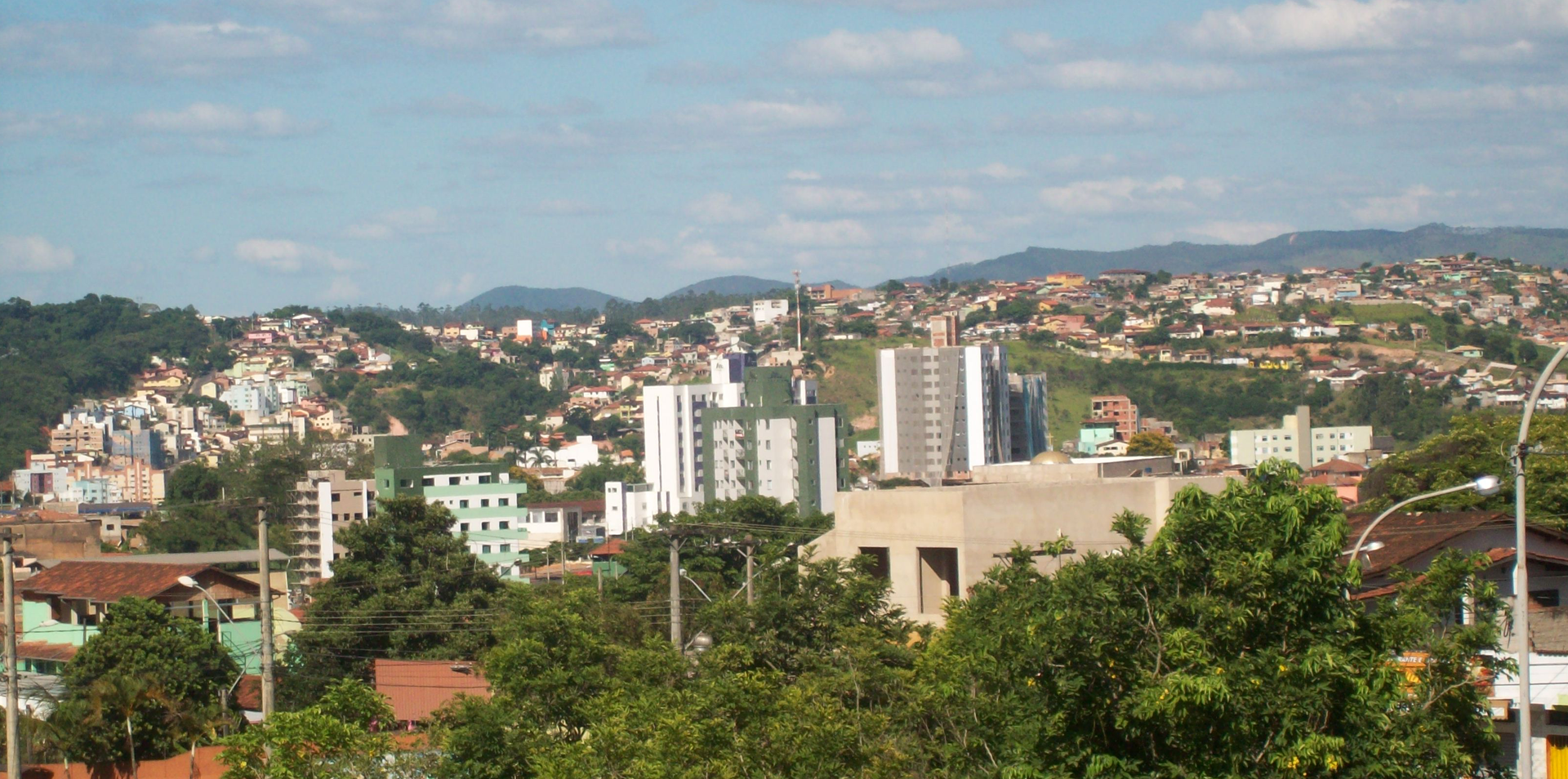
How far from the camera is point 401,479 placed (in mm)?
71438

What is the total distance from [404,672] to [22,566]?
2327 cm

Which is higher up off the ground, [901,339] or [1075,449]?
[901,339]

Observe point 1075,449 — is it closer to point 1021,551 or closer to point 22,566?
point 22,566

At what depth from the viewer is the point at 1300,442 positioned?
4240 inches

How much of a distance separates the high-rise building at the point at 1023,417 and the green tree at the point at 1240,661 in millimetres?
98315

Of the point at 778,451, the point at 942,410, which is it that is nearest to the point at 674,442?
the point at 778,451

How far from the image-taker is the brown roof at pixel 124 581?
36000 millimetres

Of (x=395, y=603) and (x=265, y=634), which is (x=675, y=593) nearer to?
(x=265, y=634)

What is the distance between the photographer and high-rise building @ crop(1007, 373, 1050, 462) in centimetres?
11100

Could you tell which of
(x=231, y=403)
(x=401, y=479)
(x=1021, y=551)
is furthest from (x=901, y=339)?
(x=1021, y=551)

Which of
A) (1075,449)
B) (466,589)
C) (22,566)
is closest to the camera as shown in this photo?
(466,589)

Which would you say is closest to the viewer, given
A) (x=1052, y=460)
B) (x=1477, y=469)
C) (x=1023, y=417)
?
(x=1477, y=469)

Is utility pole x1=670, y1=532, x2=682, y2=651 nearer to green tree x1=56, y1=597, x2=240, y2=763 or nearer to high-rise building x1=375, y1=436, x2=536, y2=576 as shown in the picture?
green tree x1=56, y1=597, x2=240, y2=763

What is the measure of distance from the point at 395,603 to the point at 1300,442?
82543mm
